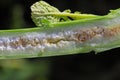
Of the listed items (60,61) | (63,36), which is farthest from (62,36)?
(60,61)

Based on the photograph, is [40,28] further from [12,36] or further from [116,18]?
[116,18]

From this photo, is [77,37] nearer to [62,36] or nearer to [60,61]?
[62,36]

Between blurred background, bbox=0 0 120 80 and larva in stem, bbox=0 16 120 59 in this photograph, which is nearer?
larva in stem, bbox=0 16 120 59

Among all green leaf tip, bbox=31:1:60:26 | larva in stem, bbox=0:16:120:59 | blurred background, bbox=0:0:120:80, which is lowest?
blurred background, bbox=0:0:120:80

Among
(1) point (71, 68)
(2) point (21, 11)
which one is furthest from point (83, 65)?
(2) point (21, 11)

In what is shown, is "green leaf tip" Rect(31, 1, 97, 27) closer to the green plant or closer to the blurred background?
the green plant

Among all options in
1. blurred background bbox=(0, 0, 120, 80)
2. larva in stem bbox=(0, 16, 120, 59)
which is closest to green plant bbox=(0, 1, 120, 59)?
larva in stem bbox=(0, 16, 120, 59)

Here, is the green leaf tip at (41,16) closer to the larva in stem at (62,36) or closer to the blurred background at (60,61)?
the larva in stem at (62,36)

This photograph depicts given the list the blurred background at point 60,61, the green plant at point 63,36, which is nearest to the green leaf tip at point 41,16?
the green plant at point 63,36
